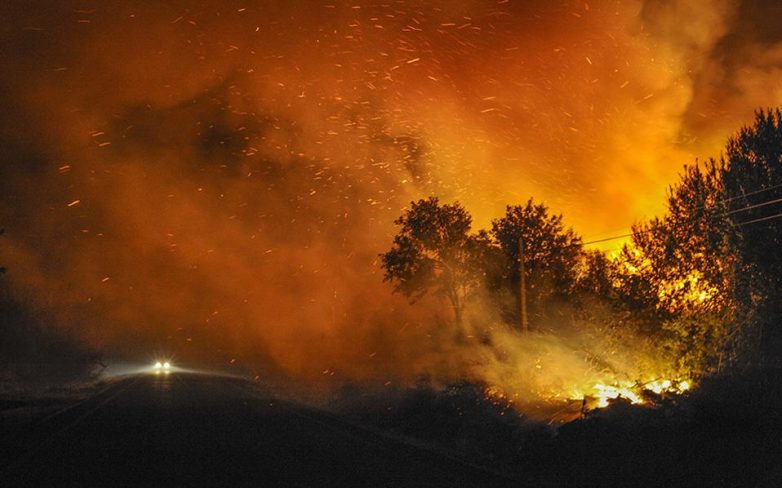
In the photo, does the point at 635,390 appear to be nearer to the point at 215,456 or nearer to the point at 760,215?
the point at 215,456

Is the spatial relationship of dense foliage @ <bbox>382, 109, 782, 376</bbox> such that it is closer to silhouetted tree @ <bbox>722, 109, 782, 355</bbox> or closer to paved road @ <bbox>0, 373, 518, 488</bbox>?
silhouetted tree @ <bbox>722, 109, 782, 355</bbox>

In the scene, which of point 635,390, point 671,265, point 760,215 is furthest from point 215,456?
point 760,215

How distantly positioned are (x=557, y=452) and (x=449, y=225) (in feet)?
86.2

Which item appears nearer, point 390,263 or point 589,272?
point 589,272

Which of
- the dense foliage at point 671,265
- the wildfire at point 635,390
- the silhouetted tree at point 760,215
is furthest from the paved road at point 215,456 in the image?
the silhouetted tree at point 760,215

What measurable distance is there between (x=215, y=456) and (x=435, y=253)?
93.8 ft

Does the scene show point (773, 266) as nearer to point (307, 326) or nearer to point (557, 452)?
point (557, 452)

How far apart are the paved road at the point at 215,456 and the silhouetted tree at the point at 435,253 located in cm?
1962

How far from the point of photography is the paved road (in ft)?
29.0

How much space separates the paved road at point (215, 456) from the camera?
8836 millimetres

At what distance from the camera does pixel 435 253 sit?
127 feet

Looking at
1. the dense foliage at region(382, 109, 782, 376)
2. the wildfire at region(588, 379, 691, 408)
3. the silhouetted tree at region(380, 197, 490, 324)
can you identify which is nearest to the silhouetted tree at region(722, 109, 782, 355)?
the dense foliage at region(382, 109, 782, 376)

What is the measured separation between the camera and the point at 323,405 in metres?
30.2

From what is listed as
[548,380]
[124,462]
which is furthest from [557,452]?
[548,380]
